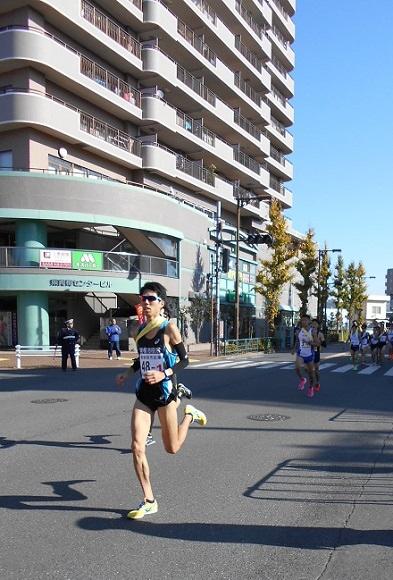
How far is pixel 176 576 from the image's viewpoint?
366 cm

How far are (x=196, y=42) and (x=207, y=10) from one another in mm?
3420

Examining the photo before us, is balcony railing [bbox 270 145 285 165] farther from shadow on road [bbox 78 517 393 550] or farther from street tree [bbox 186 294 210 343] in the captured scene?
shadow on road [bbox 78 517 393 550]

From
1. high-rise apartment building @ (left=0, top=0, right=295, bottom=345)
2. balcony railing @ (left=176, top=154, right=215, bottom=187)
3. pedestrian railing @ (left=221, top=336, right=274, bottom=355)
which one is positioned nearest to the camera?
high-rise apartment building @ (left=0, top=0, right=295, bottom=345)

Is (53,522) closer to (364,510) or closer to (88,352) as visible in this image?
(364,510)

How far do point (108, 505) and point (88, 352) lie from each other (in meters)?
24.6

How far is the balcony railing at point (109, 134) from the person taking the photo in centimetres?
3077

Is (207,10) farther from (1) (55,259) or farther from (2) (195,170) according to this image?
(1) (55,259)

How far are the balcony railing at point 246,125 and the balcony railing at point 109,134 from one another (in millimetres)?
16344

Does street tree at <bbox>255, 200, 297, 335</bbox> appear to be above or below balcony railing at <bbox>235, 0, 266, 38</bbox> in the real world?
below

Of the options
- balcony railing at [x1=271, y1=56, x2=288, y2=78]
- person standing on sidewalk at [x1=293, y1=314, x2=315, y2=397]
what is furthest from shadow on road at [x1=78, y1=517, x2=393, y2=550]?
balcony railing at [x1=271, y1=56, x2=288, y2=78]

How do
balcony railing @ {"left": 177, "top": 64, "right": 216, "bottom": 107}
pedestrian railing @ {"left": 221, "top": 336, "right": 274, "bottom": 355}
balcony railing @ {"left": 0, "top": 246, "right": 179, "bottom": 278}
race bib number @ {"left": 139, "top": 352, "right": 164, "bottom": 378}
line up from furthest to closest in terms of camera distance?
1. balcony railing @ {"left": 177, "top": 64, "right": 216, "bottom": 107}
2. pedestrian railing @ {"left": 221, "top": 336, "right": 274, "bottom": 355}
3. balcony railing @ {"left": 0, "top": 246, "right": 179, "bottom": 278}
4. race bib number @ {"left": 139, "top": 352, "right": 164, "bottom": 378}

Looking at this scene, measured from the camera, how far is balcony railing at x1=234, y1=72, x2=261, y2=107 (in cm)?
4866

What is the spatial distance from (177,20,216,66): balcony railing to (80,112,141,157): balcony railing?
9933 millimetres

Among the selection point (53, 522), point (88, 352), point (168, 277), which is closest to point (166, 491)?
point (53, 522)
